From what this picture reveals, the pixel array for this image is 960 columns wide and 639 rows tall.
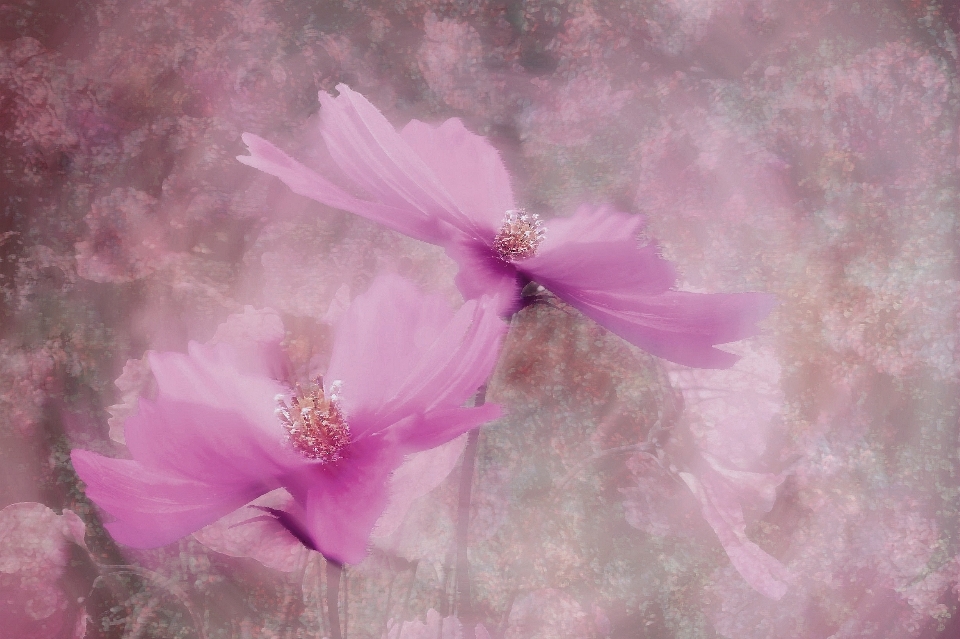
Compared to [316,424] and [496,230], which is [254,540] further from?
[496,230]

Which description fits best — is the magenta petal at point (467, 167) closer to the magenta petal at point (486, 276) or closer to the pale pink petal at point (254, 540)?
the magenta petal at point (486, 276)

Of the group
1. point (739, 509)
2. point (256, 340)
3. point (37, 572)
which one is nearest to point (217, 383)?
point (256, 340)

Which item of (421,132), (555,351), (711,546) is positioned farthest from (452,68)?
(711,546)

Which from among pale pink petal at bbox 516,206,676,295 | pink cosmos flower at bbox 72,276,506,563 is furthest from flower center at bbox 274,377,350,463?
pale pink petal at bbox 516,206,676,295

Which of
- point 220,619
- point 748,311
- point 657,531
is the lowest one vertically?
point 220,619

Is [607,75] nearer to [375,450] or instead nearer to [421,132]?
[421,132]

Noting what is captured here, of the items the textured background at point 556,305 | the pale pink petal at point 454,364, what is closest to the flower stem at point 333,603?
the textured background at point 556,305
